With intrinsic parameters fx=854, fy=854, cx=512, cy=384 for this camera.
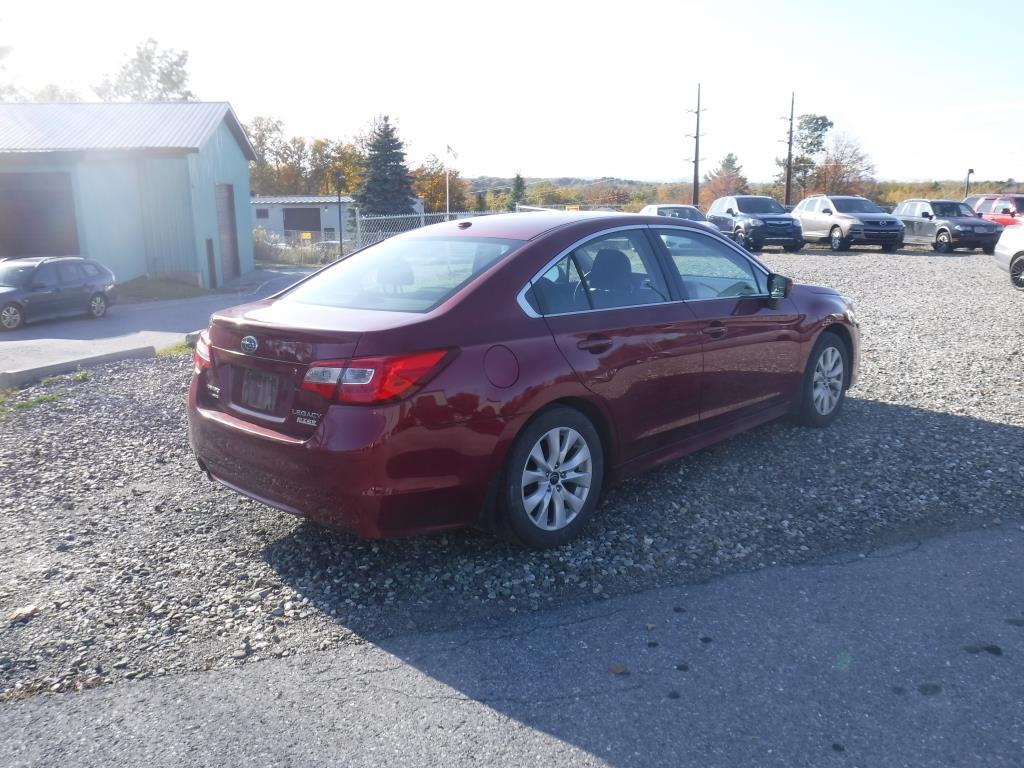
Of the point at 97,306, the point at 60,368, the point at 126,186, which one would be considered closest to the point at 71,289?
the point at 97,306

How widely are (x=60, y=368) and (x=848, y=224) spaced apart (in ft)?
75.7

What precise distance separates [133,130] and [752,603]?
2496cm

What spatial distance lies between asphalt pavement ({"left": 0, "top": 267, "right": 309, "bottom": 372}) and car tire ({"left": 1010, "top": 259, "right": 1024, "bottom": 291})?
1513cm

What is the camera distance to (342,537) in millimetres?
4668

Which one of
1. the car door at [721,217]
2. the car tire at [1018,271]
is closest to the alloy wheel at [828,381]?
the car tire at [1018,271]

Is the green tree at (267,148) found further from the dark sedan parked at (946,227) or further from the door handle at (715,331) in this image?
the door handle at (715,331)

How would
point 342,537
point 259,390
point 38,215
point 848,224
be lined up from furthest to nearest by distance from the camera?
point 848,224, point 38,215, point 342,537, point 259,390

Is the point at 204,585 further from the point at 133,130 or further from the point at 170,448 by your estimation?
the point at 133,130

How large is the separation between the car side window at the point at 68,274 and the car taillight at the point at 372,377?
15442mm

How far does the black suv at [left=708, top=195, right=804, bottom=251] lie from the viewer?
26.0m

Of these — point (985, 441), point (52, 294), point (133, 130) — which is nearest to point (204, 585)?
point (985, 441)

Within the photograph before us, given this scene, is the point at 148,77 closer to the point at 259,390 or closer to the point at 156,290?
the point at 156,290

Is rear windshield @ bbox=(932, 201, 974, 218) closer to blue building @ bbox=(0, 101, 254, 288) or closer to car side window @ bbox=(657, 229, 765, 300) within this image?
blue building @ bbox=(0, 101, 254, 288)

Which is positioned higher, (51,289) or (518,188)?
(518,188)
